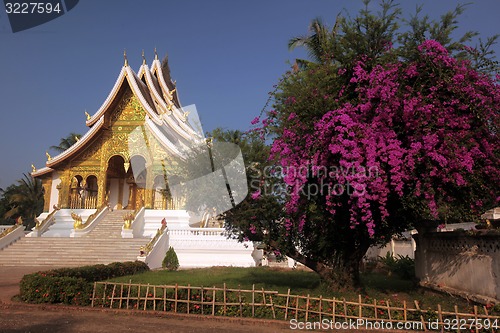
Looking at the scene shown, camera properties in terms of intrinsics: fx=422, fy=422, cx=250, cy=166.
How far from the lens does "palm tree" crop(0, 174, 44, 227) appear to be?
123 ft

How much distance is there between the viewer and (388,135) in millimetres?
6801

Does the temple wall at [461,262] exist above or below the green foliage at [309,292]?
above

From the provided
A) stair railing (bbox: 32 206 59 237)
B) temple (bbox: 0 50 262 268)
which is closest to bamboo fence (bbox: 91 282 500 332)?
temple (bbox: 0 50 262 268)

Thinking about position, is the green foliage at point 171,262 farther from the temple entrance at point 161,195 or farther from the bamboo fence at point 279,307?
the bamboo fence at point 279,307

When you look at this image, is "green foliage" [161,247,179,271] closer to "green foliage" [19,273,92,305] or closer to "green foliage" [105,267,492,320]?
"green foliage" [105,267,492,320]

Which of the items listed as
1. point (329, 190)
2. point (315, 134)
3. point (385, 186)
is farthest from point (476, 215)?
point (315, 134)

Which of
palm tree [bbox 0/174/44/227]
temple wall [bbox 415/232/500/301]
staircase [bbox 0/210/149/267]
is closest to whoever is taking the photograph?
temple wall [bbox 415/232/500/301]

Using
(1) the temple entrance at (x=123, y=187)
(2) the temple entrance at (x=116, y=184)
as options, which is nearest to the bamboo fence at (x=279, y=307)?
(1) the temple entrance at (x=123, y=187)

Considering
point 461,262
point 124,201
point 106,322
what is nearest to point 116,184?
point 124,201

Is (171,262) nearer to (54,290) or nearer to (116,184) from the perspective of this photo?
(54,290)

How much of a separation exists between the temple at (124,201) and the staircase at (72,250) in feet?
0.12

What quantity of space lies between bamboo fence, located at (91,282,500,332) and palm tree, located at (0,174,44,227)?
109ft

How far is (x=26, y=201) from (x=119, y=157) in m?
19.8

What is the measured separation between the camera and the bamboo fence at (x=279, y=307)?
624cm
